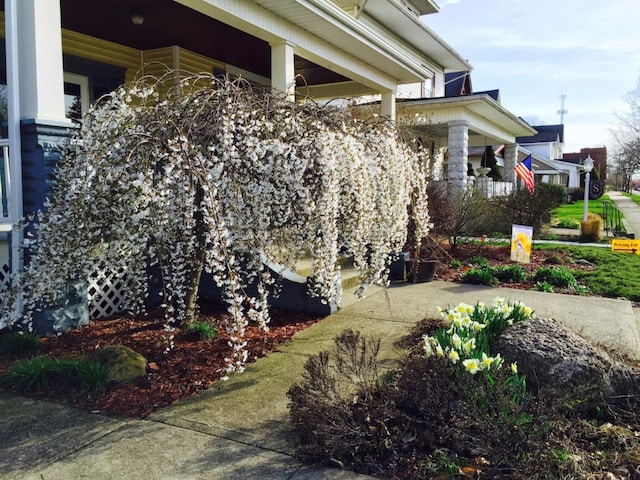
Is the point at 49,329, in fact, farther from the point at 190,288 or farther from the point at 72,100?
the point at 72,100

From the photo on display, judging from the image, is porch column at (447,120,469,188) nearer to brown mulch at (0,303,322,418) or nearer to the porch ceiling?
the porch ceiling

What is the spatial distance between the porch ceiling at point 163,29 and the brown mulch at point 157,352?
3.99m

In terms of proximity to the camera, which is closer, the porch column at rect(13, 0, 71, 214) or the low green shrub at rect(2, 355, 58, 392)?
the low green shrub at rect(2, 355, 58, 392)

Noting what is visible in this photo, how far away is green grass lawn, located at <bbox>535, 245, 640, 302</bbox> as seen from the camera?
730 centimetres

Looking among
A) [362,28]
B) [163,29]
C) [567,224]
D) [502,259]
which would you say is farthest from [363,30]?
[567,224]

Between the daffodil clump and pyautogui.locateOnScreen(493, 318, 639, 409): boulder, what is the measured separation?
0.18 m

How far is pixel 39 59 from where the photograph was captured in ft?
14.0

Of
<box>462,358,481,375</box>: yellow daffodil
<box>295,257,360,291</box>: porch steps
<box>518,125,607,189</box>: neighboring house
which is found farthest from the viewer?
<box>518,125,607,189</box>: neighboring house

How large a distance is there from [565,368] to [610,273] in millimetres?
6161

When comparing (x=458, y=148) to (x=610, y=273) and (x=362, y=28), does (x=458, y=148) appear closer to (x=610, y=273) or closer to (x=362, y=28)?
(x=610, y=273)

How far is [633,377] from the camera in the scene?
3295mm

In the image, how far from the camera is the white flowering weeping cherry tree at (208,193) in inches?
136

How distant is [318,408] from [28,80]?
357 cm

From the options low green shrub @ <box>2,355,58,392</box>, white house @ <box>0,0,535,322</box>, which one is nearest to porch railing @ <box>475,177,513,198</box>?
white house @ <box>0,0,535,322</box>
